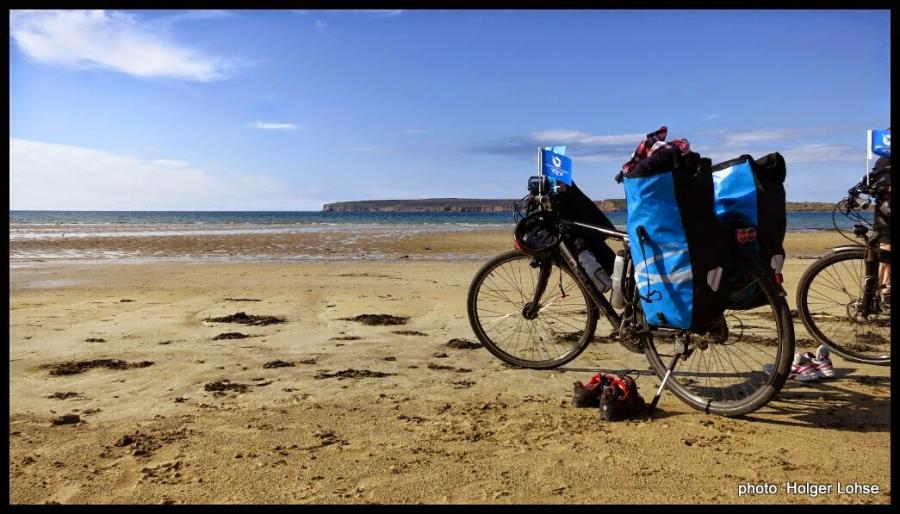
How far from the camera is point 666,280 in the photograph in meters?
3.55

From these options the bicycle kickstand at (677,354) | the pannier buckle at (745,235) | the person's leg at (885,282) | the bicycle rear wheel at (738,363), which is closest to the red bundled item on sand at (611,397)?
the bicycle kickstand at (677,354)

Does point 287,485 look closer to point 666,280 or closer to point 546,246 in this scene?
point 666,280

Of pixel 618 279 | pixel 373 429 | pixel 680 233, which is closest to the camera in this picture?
pixel 680 233

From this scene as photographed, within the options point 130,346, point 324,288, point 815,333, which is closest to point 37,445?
point 130,346

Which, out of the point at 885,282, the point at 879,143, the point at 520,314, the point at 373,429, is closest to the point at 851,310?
the point at 885,282

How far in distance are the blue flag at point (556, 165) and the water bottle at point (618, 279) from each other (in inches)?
28.9

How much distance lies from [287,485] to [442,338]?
3.24m

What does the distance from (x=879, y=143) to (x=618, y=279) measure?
3.05 meters

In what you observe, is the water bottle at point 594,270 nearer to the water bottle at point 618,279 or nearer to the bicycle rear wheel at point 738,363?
the water bottle at point 618,279

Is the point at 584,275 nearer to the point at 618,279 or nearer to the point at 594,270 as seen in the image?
the point at 594,270

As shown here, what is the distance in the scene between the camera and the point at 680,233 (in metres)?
3.40

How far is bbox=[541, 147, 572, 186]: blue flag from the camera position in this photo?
4629 mm

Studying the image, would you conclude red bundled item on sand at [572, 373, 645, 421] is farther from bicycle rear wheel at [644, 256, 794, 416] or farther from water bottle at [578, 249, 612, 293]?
water bottle at [578, 249, 612, 293]

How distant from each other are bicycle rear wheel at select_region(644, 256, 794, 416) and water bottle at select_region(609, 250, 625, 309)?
336 millimetres
